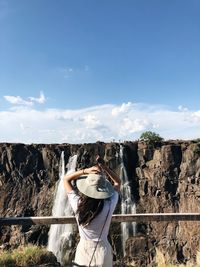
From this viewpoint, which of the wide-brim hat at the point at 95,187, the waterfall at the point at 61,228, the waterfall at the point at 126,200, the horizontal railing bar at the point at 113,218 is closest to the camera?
the wide-brim hat at the point at 95,187

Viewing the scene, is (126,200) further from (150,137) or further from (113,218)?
(113,218)

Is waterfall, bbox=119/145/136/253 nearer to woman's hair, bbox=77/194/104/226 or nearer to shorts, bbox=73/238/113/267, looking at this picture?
shorts, bbox=73/238/113/267

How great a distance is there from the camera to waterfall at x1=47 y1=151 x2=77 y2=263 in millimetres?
44031

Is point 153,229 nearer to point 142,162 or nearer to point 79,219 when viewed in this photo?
point 142,162

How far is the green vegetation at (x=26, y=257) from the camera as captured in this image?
741cm

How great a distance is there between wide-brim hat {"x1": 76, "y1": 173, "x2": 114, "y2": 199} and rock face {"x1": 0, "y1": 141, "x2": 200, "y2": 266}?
38.7m

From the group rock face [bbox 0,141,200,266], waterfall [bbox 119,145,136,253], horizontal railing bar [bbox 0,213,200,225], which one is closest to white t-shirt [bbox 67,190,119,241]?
horizontal railing bar [bbox 0,213,200,225]

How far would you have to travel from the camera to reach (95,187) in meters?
4.18

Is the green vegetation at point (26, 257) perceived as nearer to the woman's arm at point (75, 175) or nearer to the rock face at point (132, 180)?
the woman's arm at point (75, 175)

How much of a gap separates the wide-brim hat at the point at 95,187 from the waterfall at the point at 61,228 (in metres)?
38.7

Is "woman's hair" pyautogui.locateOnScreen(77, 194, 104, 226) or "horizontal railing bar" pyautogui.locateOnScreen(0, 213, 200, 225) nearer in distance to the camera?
"woman's hair" pyautogui.locateOnScreen(77, 194, 104, 226)

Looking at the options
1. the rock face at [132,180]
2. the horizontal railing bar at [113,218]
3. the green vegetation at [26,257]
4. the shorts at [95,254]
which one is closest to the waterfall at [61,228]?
the rock face at [132,180]

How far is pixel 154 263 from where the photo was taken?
7.73m

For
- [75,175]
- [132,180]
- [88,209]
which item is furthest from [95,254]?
[132,180]
